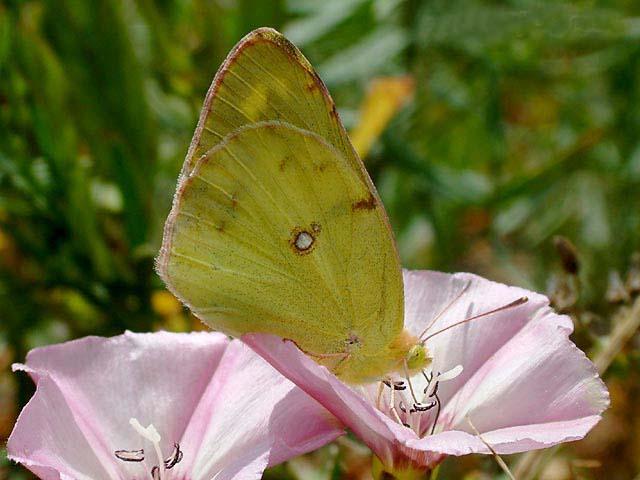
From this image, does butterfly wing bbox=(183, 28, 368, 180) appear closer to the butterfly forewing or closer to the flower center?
the butterfly forewing

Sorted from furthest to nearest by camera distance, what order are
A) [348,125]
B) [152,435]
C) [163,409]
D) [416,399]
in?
[348,125], [416,399], [163,409], [152,435]

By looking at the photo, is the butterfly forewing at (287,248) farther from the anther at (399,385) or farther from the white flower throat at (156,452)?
the white flower throat at (156,452)

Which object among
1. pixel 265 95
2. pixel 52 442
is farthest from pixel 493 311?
pixel 52 442

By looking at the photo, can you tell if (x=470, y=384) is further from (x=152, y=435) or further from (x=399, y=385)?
(x=152, y=435)

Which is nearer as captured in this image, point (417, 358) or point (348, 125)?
point (417, 358)

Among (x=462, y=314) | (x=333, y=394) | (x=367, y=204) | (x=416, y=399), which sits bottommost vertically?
(x=416, y=399)

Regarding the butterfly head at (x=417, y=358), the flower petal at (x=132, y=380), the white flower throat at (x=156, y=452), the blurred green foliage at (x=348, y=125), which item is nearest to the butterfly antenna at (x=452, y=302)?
the butterfly head at (x=417, y=358)
